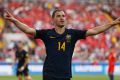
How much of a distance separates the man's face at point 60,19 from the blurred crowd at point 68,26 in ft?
76.2

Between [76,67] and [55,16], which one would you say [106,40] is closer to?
[76,67]

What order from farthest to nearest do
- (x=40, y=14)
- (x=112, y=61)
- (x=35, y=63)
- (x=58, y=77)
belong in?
(x=40, y=14) → (x=35, y=63) → (x=112, y=61) → (x=58, y=77)

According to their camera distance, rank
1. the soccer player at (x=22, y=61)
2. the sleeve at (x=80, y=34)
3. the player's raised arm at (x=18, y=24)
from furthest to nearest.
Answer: the soccer player at (x=22, y=61) → the sleeve at (x=80, y=34) → the player's raised arm at (x=18, y=24)

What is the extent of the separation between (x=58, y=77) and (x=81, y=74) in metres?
23.0

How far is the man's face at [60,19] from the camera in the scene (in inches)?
316

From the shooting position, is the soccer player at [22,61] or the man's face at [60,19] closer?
the man's face at [60,19]

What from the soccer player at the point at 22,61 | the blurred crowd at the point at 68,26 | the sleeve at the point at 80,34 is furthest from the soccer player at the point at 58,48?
the blurred crowd at the point at 68,26

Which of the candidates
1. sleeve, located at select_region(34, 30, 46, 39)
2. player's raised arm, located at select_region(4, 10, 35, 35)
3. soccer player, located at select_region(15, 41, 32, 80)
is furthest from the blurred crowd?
player's raised arm, located at select_region(4, 10, 35, 35)

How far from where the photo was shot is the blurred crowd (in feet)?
108

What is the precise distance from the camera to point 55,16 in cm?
816

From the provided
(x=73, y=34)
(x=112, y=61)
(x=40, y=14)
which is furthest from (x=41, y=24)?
(x=73, y=34)

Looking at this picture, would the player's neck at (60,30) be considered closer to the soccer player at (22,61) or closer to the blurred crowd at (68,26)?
the soccer player at (22,61)

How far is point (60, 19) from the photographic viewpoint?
8047mm

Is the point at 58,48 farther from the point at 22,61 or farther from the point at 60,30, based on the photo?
the point at 22,61
